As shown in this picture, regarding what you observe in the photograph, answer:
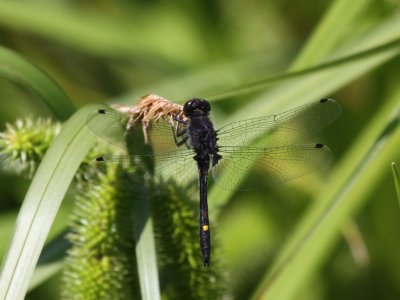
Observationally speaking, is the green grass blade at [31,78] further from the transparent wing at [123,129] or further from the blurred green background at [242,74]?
the blurred green background at [242,74]

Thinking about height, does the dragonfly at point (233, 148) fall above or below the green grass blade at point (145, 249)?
above

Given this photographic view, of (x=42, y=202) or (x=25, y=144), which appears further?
(x=25, y=144)

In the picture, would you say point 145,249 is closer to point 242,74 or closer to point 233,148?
point 233,148

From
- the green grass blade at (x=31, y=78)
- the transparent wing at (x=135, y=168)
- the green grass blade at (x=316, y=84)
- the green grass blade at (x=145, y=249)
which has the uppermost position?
the green grass blade at (x=316, y=84)

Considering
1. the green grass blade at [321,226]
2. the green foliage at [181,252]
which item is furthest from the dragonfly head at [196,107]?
the green grass blade at [321,226]

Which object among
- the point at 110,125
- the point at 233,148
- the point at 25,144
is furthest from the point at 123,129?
the point at 233,148

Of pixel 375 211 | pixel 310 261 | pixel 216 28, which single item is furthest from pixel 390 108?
pixel 216 28
